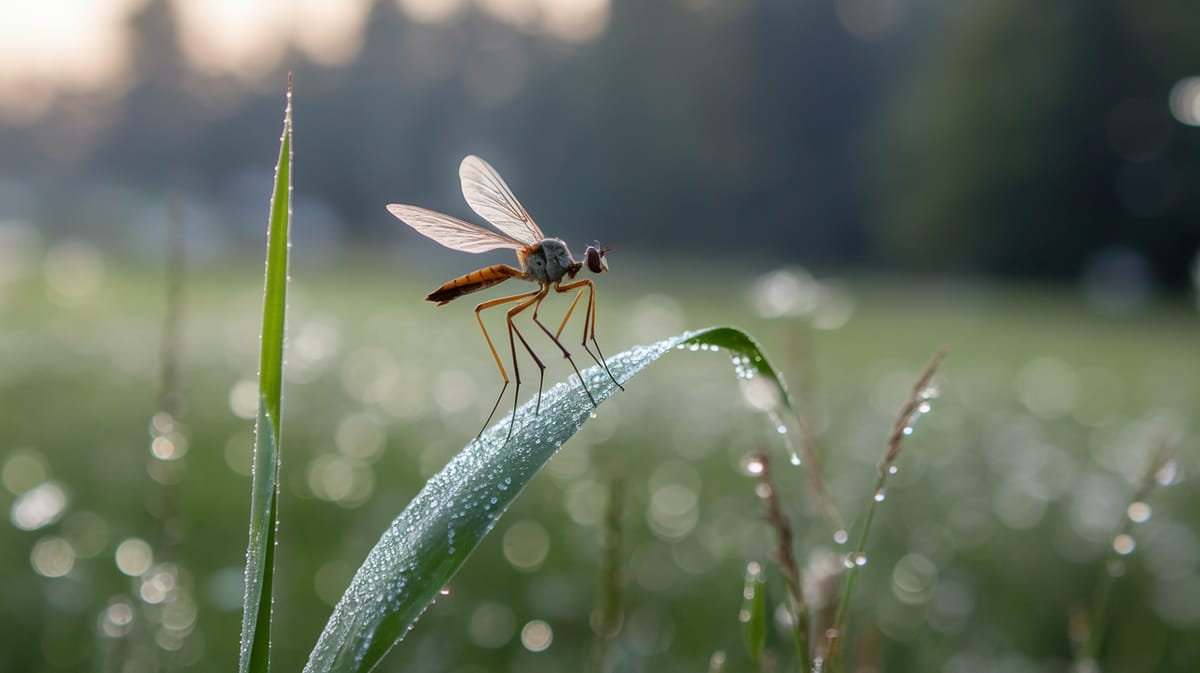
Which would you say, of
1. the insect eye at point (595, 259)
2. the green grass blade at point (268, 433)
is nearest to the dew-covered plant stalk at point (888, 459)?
the green grass blade at point (268, 433)

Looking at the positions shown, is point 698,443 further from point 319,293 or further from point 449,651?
point 319,293

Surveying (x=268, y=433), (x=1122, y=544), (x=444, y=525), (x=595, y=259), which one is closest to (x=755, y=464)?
(x=444, y=525)

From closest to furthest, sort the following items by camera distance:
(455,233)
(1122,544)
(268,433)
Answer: (268,433) → (1122,544) → (455,233)

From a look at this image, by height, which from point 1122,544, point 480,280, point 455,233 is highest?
point 455,233

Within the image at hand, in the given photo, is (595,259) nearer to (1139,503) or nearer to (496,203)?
(496,203)

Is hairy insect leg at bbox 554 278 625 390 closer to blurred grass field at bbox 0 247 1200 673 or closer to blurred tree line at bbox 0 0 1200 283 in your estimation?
blurred grass field at bbox 0 247 1200 673

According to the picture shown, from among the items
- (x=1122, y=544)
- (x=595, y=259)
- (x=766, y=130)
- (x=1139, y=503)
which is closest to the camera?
(x=1139, y=503)
